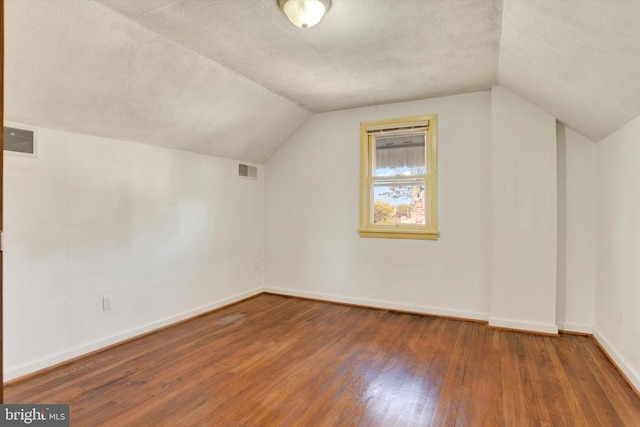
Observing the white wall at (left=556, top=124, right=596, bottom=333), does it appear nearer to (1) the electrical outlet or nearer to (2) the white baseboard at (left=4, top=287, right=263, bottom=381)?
(2) the white baseboard at (left=4, top=287, right=263, bottom=381)

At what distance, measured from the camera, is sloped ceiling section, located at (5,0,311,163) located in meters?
2.02

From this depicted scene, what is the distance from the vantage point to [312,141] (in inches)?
181

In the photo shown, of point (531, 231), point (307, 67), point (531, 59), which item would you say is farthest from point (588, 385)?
point (307, 67)

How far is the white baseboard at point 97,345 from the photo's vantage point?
2.40 meters

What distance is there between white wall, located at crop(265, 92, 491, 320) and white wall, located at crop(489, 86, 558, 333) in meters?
0.17

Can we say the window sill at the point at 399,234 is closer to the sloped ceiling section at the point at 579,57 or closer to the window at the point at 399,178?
the window at the point at 399,178

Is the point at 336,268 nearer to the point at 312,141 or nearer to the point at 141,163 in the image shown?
the point at 312,141

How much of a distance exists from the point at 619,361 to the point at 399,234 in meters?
2.16

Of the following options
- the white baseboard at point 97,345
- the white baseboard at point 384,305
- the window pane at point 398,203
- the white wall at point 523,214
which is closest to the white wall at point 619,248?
the white wall at point 523,214

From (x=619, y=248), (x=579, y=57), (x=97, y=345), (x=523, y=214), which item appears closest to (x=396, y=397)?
(x=619, y=248)

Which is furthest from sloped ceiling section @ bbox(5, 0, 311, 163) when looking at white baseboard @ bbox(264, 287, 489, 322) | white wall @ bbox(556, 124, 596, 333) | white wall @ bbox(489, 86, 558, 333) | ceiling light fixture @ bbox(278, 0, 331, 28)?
white wall @ bbox(556, 124, 596, 333)

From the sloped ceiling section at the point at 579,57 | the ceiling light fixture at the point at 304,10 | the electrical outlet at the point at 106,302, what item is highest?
the ceiling light fixture at the point at 304,10

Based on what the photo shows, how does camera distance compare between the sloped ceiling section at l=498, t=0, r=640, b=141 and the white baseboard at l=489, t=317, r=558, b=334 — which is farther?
the white baseboard at l=489, t=317, r=558, b=334

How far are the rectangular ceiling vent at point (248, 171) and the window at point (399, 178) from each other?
4.96ft
